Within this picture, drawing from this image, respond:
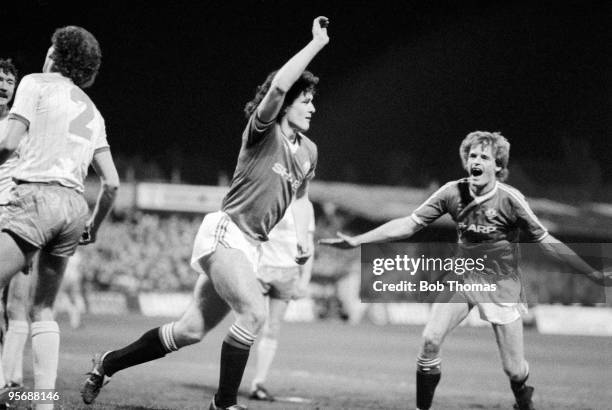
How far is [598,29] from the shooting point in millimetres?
26375

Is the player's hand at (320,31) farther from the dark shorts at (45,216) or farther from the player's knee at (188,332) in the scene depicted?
the player's knee at (188,332)

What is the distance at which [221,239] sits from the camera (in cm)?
470

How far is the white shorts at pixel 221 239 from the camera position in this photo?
4.70 metres

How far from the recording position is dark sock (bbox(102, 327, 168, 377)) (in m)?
5.09

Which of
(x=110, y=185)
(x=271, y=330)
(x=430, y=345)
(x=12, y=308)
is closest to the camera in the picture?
(x=110, y=185)

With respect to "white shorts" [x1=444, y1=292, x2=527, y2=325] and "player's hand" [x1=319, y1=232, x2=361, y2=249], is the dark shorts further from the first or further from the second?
"white shorts" [x1=444, y1=292, x2=527, y2=325]

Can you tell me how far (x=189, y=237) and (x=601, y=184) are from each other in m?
17.7

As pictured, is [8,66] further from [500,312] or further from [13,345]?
[500,312]

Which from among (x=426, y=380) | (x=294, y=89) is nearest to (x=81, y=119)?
Answer: (x=294, y=89)

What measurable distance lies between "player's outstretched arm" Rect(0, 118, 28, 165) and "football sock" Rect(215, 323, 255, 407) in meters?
1.77

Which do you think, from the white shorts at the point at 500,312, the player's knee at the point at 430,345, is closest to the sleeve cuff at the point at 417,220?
the white shorts at the point at 500,312

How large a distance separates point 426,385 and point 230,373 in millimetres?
1870

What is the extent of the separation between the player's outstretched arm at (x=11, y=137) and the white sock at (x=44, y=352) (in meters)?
1.03

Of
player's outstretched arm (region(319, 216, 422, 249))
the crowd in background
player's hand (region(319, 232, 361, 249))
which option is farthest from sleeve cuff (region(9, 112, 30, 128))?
the crowd in background
